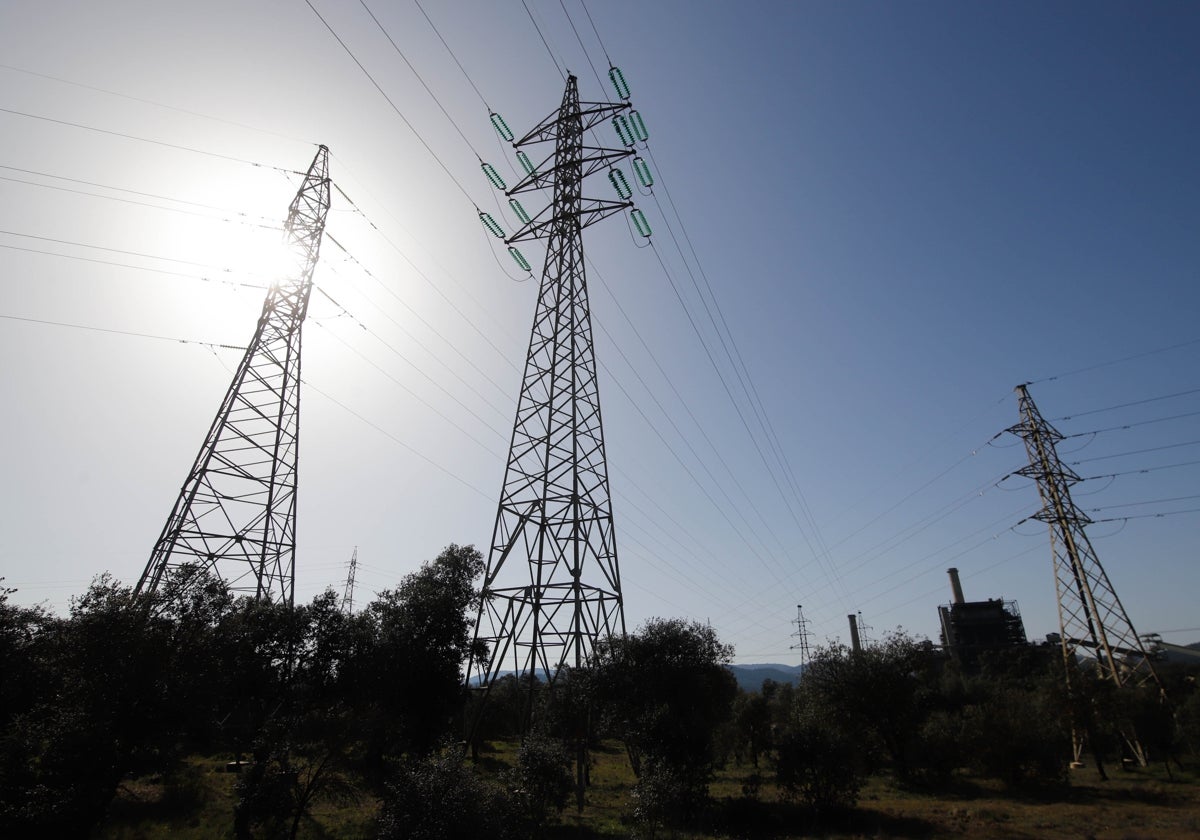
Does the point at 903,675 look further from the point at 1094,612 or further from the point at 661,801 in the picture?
the point at 661,801

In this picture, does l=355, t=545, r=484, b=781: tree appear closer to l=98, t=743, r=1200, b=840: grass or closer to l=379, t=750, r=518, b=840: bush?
l=98, t=743, r=1200, b=840: grass

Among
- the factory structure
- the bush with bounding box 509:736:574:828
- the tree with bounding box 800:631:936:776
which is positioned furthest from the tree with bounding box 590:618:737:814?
the factory structure

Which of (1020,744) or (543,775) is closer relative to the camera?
(543,775)

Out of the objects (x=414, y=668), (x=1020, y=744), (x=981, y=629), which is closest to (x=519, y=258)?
(x=414, y=668)

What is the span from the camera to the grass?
2288 cm

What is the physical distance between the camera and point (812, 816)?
93.2ft

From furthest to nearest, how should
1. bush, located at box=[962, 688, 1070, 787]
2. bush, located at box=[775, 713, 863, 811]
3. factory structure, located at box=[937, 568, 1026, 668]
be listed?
factory structure, located at box=[937, 568, 1026, 668] < bush, located at box=[962, 688, 1070, 787] < bush, located at box=[775, 713, 863, 811]

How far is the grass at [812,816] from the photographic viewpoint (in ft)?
75.0

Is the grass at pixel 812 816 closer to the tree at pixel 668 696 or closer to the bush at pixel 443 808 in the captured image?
the tree at pixel 668 696

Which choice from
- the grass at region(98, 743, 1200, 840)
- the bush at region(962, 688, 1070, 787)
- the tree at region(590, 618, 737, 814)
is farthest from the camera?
the bush at region(962, 688, 1070, 787)

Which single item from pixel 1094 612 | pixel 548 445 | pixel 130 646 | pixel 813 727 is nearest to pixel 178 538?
pixel 130 646

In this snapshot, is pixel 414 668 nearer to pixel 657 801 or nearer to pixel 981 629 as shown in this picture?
pixel 657 801

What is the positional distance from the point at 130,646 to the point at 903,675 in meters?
45.4

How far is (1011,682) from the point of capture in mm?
83062
